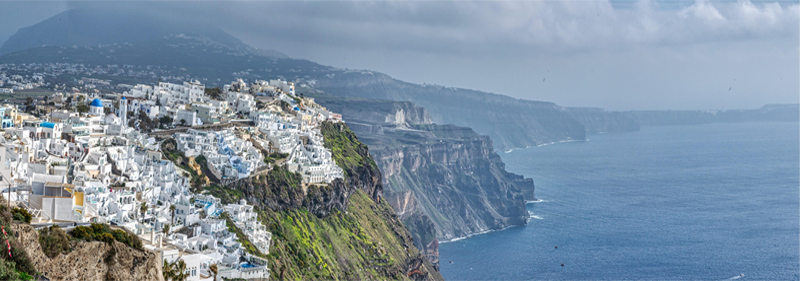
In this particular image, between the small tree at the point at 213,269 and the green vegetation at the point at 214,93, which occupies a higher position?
the green vegetation at the point at 214,93

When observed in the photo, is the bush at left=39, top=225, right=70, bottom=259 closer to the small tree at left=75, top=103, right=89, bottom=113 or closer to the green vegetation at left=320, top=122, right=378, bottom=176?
the small tree at left=75, top=103, right=89, bottom=113

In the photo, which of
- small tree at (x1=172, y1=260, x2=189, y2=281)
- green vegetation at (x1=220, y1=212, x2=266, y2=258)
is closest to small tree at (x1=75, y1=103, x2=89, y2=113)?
green vegetation at (x1=220, y1=212, x2=266, y2=258)

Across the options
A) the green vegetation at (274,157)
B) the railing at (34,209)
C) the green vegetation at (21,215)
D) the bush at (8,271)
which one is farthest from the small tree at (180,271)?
the green vegetation at (274,157)

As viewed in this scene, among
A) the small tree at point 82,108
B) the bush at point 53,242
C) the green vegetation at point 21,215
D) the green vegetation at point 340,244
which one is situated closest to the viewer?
the bush at point 53,242

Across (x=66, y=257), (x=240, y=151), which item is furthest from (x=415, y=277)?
(x=66, y=257)

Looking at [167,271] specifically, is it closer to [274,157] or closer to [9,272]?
[9,272]

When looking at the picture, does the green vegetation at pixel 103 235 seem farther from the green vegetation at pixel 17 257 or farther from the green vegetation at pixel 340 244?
the green vegetation at pixel 340 244
